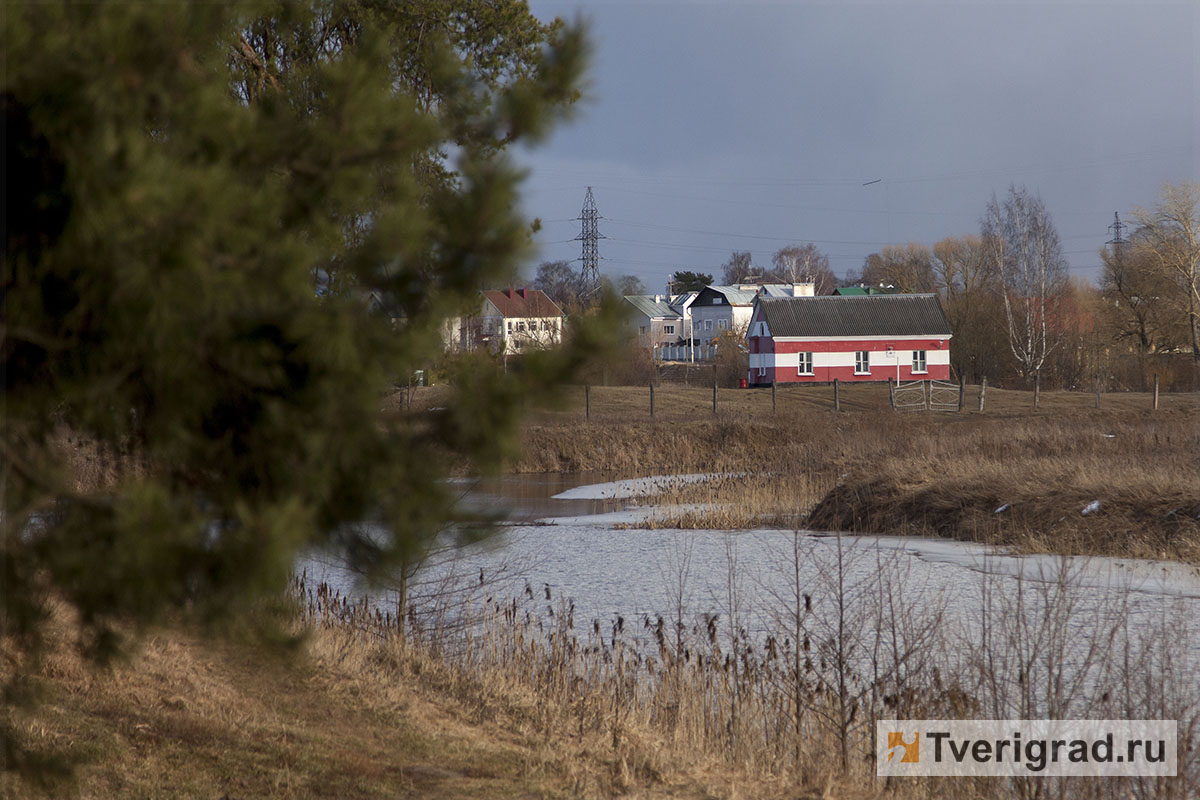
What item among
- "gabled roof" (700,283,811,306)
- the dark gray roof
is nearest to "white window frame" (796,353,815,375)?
the dark gray roof

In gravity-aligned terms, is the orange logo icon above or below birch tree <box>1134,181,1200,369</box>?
below

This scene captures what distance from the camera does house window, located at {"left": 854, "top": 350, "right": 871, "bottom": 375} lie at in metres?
52.9

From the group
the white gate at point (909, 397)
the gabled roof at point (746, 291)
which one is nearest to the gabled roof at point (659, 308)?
the gabled roof at point (746, 291)

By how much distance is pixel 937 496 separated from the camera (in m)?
16.6

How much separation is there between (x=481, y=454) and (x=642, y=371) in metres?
50.6

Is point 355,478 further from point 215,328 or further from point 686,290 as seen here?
point 686,290

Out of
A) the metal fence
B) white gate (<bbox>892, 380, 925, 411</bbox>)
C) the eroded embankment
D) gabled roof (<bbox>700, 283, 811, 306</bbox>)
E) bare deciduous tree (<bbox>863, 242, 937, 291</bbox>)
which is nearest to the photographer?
the eroded embankment

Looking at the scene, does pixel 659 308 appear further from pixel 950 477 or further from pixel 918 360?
pixel 950 477

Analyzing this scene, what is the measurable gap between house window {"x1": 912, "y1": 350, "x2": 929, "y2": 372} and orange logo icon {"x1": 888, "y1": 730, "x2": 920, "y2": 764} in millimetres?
48952

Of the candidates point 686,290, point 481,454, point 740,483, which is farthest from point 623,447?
point 686,290

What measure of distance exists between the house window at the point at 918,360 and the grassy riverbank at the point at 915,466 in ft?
37.6

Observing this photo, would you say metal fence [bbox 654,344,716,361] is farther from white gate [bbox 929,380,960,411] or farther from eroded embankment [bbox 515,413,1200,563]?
eroded embankment [bbox 515,413,1200,563]

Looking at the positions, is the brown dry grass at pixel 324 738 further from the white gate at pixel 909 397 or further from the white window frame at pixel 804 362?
the white window frame at pixel 804 362

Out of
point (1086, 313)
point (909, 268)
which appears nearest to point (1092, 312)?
point (1086, 313)
